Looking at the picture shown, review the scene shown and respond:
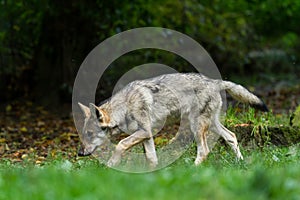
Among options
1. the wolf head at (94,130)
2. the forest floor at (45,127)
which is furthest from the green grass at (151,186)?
the forest floor at (45,127)

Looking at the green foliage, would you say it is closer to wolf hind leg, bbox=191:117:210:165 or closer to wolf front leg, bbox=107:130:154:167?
wolf hind leg, bbox=191:117:210:165

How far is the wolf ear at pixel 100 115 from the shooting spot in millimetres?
8414

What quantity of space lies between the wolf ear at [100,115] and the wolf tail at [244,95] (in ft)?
5.68

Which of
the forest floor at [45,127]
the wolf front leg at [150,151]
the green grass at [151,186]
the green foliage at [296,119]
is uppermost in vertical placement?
the green grass at [151,186]

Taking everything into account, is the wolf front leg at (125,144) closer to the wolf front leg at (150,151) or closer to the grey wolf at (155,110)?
the grey wolf at (155,110)

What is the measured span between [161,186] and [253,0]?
34.0 ft

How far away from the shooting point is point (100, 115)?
845cm

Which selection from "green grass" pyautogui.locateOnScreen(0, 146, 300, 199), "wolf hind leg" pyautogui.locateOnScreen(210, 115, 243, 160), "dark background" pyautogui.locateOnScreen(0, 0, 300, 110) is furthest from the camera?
"dark background" pyautogui.locateOnScreen(0, 0, 300, 110)

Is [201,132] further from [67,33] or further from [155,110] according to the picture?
[67,33]

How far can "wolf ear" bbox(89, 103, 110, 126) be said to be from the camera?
27.6 ft

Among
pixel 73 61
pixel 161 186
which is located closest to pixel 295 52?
pixel 73 61

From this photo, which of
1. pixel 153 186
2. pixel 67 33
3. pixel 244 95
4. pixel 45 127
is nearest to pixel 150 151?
pixel 244 95

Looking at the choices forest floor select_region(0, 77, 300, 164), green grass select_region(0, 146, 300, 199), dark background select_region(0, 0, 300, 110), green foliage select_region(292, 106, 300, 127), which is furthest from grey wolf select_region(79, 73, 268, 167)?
dark background select_region(0, 0, 300, 110)

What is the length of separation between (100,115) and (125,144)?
0.51 m
